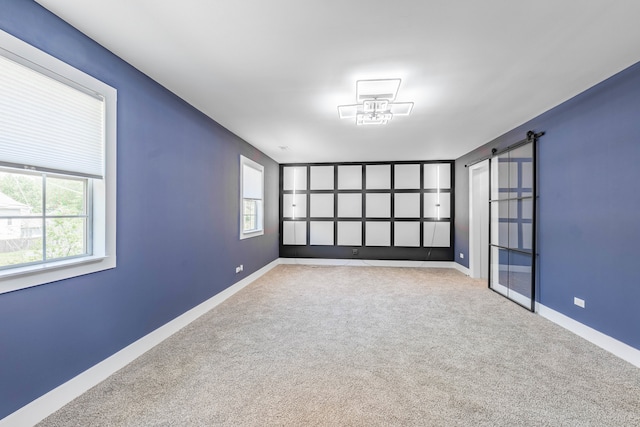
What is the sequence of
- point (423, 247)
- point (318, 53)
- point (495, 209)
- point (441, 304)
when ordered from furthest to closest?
point (423, 247), point (495, 209), point (441, 304), point (318, 53)

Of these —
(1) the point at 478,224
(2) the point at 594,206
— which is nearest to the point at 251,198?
(1) the point at 478,224

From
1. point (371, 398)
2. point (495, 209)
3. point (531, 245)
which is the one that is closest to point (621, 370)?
point (531, 245)

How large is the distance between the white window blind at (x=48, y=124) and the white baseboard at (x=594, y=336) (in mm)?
4658

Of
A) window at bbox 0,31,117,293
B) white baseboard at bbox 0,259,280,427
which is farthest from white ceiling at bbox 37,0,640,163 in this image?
white baseboard at bbox 0,259,280,427

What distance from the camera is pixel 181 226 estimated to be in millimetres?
3236

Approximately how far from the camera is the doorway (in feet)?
18.5

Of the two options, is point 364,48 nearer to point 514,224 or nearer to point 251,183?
point 514,224

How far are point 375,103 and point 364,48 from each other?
2.89ft

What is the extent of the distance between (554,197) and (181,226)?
4.40 metres

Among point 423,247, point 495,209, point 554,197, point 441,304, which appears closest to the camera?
point 554,197

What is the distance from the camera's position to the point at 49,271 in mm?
1829

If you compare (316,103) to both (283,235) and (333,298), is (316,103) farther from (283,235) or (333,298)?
(283,235)

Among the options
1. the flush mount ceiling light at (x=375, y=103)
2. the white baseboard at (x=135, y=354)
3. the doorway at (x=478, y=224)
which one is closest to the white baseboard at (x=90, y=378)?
the white baseboard at (x=135, y=354)

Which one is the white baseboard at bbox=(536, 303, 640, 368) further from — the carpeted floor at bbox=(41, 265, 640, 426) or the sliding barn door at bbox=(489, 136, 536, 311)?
the sliding barn door at bbox=(489, 136, 536, 311)
